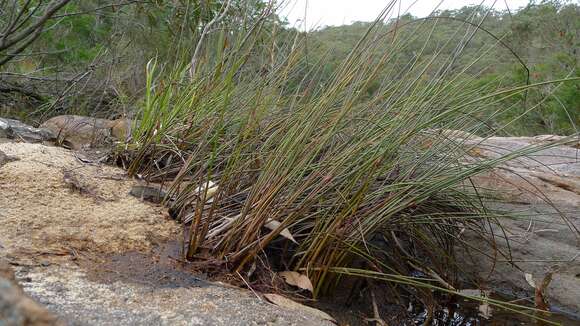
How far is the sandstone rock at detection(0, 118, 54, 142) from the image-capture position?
2641 millimetres

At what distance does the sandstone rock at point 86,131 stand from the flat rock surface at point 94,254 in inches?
33.7

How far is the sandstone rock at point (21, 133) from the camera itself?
8.66ft

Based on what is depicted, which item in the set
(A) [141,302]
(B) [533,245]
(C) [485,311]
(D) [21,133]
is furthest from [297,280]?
(D) [21,133]

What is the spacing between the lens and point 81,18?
5.93m

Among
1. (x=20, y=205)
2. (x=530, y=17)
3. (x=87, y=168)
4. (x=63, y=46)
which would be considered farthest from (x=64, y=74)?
(x=530, y=17)

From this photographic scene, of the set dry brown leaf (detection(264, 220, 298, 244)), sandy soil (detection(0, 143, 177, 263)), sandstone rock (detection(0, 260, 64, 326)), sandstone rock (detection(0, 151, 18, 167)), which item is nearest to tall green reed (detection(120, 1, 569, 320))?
dry brown leaf (detection(264, 220, 298, 244))

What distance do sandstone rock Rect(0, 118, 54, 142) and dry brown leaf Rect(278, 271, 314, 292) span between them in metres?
1.75

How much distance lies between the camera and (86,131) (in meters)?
3.37

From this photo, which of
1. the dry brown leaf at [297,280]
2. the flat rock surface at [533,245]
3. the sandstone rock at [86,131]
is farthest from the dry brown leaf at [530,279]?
the sandstone rock at [86,131]

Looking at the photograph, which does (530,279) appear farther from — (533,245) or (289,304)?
(289,304)

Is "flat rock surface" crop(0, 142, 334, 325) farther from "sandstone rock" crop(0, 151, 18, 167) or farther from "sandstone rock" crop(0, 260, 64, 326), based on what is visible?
"sandstone rock" crop(0, 260, 64, 326)

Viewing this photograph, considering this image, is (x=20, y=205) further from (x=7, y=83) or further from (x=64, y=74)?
(x=64, y=74)

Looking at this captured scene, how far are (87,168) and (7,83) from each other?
267 cm

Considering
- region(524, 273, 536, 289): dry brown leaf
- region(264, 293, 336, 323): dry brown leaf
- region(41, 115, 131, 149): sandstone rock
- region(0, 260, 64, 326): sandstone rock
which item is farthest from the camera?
region(41, 115, 131, 149): sandstone rock
